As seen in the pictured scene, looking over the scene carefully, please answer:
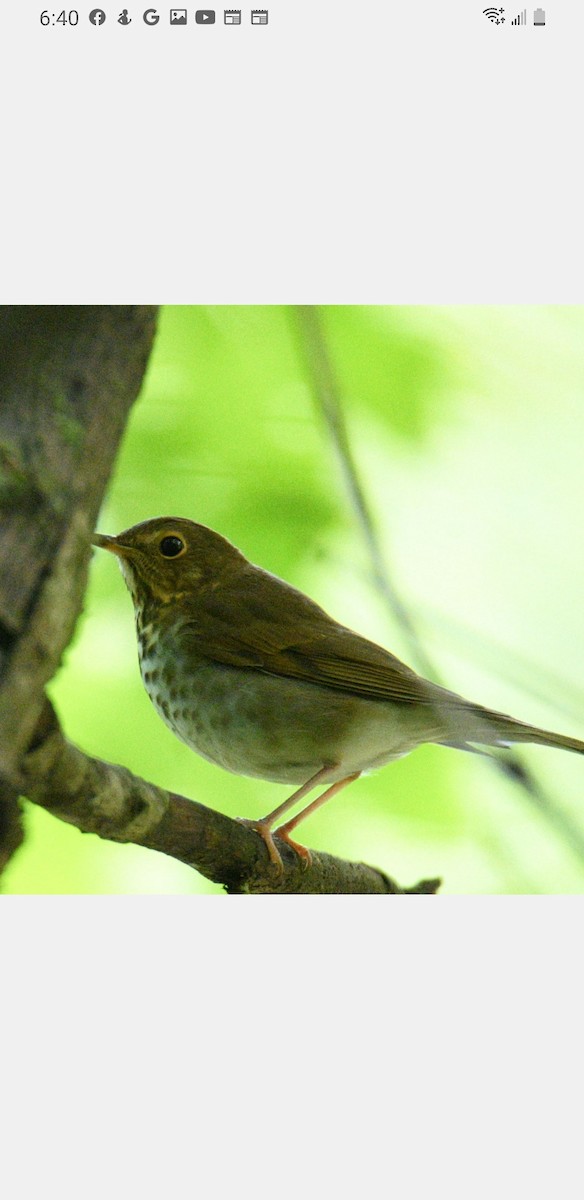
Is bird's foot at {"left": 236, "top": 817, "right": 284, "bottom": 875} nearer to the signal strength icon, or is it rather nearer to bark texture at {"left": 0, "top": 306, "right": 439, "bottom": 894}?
bark texture at {"left": 0, "top": 306, "right": 439, "bottom": 894}

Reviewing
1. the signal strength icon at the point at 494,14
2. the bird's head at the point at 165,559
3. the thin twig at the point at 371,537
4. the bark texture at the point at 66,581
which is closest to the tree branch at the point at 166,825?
the bark texture at the point at 66,581

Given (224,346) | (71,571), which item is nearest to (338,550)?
(224,346)

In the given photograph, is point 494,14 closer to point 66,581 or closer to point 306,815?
point 66,581

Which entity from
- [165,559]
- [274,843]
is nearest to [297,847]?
[274,843]

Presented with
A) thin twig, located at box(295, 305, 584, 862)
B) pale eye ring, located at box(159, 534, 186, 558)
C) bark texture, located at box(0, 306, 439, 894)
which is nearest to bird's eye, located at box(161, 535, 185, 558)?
pale eye ring, located at box(159, 534, 186, 558)

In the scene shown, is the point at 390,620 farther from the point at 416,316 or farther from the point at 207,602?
the point at 416,316

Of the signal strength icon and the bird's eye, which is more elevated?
the signal strength icon
